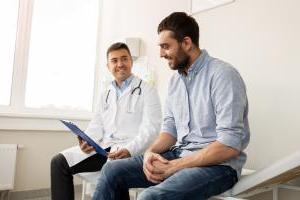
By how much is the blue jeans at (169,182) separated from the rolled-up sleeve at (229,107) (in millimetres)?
128

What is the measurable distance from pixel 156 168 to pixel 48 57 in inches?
76.7

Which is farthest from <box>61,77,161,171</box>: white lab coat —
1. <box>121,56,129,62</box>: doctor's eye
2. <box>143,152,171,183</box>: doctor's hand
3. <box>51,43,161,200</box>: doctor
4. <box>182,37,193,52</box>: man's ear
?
<box>182,37,193,52</box>: man's ear

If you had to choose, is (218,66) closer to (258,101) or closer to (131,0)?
(258,101)

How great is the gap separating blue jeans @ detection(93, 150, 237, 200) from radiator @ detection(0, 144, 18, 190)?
4.38ft

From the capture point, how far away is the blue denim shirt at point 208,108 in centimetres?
122

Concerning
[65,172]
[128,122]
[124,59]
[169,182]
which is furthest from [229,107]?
[65,172]

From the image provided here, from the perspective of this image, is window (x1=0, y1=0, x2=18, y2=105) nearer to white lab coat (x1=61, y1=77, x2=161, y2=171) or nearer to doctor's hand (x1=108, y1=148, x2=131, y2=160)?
white lab coat (x1=61, y1=77, x2=161, y2=171)

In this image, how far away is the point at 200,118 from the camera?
53.3 inches

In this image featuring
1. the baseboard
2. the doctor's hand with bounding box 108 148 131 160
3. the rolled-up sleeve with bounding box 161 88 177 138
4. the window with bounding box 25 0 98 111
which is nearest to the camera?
the rolled-up sleeve with bounding box 161 88 177 138

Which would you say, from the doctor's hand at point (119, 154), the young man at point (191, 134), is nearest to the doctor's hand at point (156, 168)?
the young man at point (191, 134)

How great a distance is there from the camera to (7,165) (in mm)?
2438

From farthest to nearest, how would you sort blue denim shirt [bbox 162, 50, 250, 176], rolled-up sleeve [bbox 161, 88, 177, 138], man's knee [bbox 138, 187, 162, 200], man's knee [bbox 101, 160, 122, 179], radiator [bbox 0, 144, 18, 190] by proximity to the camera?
radiator [bbox 0, 144, 18, 190]
rolled-up sleeve [bbox 161, 88, 177, 138]
man's knee [bbox 101, 160, 122, 179]
blue denim shirt [bbox 162, 50, 250, 176]
man's knee [bbox 138, 187, 162, 200]

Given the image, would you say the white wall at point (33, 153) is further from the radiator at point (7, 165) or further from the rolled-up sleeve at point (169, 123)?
the rolled-up sleeve at point (169, 123)

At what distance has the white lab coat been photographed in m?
1.79
